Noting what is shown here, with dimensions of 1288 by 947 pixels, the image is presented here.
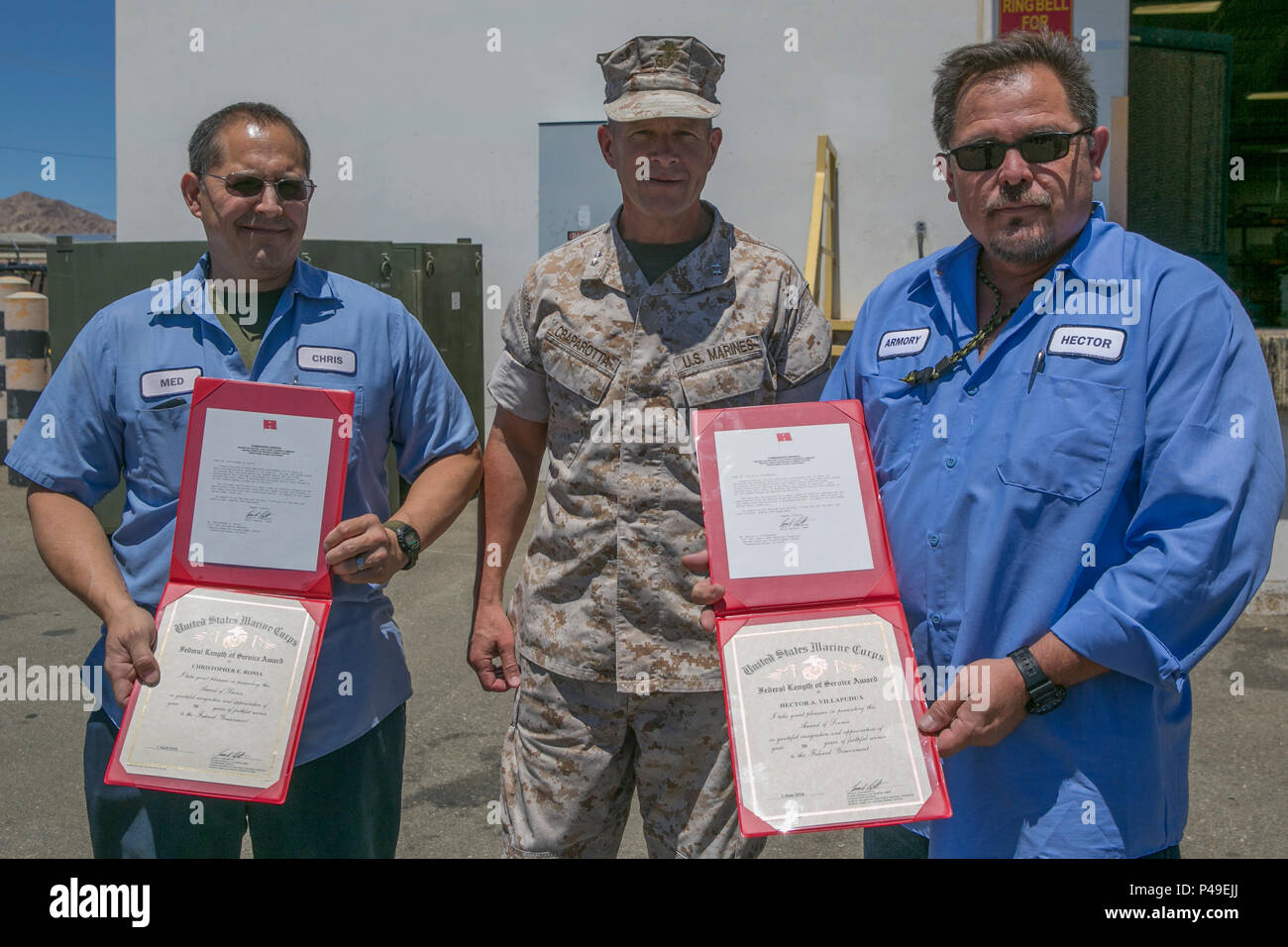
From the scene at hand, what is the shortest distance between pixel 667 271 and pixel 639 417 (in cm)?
35

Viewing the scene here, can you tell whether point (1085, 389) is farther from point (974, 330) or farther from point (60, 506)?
point (60, 506)

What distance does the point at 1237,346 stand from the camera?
1758mm

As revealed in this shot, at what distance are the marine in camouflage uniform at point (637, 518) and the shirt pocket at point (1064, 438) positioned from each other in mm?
738

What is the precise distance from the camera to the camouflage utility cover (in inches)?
95.1

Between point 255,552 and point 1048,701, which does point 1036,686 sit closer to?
point 1048,701

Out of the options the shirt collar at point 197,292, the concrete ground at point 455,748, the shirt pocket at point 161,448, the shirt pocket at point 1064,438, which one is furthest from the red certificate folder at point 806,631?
the concrete ground at point 455,748

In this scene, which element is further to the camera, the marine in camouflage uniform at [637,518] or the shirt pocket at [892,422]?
the marine in camouflage uniform at [637,518]

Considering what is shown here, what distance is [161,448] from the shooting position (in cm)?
222

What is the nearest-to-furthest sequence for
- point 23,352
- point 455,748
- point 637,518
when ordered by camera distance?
point 637,518
point 455,748
point 23,352

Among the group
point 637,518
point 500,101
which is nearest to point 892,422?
point 637,518

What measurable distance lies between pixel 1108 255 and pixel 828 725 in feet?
3.14

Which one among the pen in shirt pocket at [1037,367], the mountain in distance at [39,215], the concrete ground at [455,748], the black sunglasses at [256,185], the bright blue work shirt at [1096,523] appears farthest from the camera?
the mountain in distance at [39,215]

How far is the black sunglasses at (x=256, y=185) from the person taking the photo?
220 cm

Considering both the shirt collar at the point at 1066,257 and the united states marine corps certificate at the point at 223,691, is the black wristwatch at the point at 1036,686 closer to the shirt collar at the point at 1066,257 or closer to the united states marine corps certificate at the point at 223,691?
the shirt collar at the point at 1066,257
